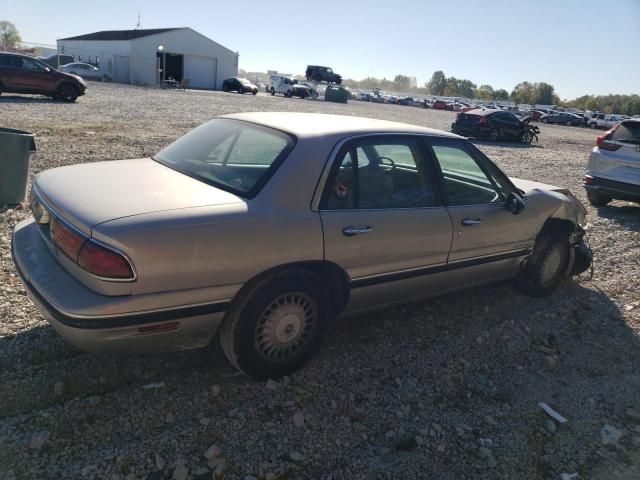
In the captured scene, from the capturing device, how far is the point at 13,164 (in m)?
5.71

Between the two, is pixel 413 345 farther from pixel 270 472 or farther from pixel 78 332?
pixel 78 332

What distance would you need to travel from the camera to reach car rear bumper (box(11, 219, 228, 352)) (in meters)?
2.47

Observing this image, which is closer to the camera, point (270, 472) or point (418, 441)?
point (270, 472)

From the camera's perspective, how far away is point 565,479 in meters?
2.65

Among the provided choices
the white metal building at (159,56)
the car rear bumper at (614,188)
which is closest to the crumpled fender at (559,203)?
the car rear bumper at (614,188)

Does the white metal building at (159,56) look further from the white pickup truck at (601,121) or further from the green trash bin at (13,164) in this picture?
the green trash bin at (13,164)

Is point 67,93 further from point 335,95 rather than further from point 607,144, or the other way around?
point 335,95

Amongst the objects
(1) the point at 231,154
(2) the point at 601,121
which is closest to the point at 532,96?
(2) the point at 601,121

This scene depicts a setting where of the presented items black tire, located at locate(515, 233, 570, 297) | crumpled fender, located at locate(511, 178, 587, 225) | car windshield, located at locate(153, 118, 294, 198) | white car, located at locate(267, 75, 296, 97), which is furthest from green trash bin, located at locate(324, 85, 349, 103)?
car windshield, located at locate(153, 118, 294, 198)

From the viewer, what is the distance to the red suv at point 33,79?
1841 centimetres

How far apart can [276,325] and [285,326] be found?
0.24ft

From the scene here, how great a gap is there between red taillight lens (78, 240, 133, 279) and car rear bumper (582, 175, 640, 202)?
26.0 ft

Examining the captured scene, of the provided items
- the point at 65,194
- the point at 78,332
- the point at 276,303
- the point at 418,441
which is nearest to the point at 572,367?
the point at 418,441

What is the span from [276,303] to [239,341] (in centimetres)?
31
